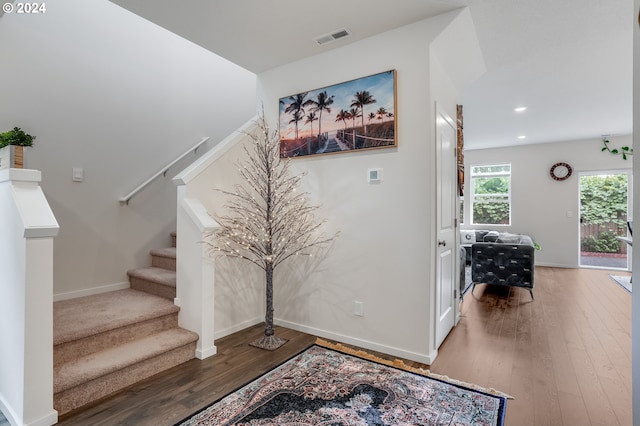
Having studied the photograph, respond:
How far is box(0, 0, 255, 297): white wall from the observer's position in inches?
107

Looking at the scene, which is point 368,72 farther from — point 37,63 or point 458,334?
point 37,63

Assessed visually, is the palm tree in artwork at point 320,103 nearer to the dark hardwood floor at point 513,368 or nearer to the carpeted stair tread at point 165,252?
the carpeted stair tread at point 165,252

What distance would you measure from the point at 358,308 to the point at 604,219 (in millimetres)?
6982

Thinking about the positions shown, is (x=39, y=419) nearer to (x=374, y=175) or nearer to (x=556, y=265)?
(x=374, y=175)

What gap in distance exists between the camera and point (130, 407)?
1886 mm

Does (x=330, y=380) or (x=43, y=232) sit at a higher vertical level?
(x=43, y=232)

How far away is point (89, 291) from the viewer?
3021 mm

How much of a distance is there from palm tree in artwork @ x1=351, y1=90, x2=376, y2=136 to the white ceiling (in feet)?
1.58

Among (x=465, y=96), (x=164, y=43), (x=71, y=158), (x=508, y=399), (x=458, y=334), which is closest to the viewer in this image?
(x=508, y=399)

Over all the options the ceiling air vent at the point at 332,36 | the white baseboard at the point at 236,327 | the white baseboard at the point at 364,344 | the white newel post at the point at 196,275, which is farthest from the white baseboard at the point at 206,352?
the ceiling air vent at the point at 332,36

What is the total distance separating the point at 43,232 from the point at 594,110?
662 cm

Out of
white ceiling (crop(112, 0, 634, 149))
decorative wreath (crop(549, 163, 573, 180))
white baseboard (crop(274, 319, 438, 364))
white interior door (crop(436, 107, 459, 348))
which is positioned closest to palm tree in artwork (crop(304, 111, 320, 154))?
white ceiling (crop(112, 0, 634, 149))

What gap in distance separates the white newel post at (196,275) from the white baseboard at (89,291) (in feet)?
3.32

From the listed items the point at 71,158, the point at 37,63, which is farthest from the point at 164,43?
the point at 71,158
